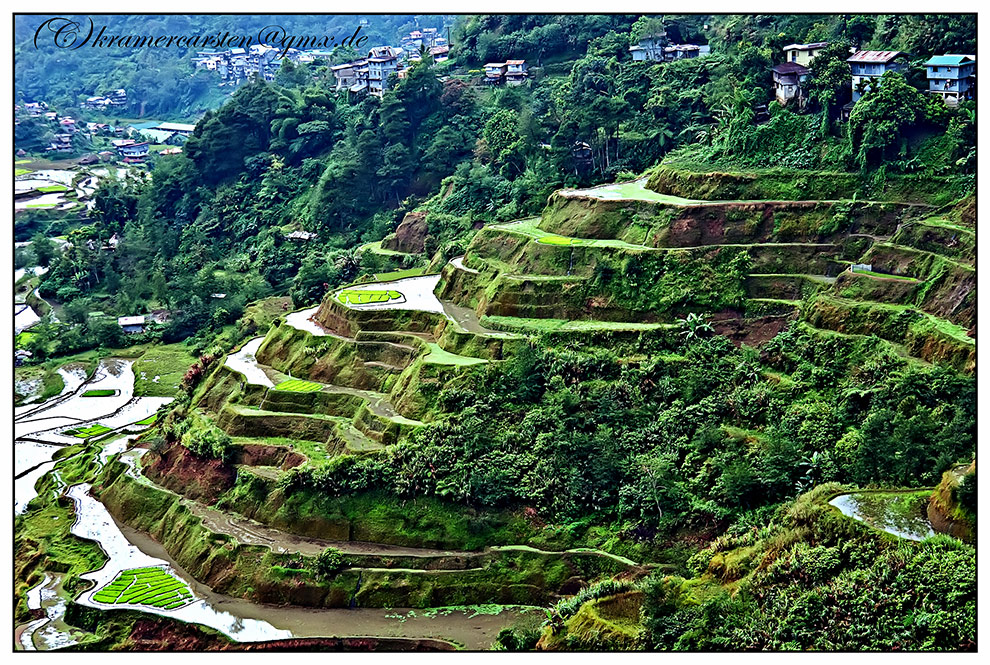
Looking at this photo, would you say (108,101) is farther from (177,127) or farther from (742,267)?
(742,267)

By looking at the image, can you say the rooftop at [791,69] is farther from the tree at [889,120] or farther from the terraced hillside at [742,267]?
the terraced hillside at [742,267]

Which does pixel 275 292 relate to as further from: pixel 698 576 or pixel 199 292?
pixel 698 576

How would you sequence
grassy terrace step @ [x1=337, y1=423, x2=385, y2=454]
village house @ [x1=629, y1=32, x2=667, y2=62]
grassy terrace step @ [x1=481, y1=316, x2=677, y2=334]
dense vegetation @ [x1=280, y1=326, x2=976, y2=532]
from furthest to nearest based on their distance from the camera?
village house @ [x1=629, y1=32, x2=667, y2=62] < grassy terrace step @ [x1=481, y1=316, x2=677, y2=334] < grassy terrace step @ [x1=337, y1=423, x2=385, y2=454] < dense vegetation @ [x1=280, y1=326, x2=976, y2=532]

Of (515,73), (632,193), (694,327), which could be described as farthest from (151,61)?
(694,327)

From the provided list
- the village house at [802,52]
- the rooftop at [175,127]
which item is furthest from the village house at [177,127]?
the village house at [802,52]

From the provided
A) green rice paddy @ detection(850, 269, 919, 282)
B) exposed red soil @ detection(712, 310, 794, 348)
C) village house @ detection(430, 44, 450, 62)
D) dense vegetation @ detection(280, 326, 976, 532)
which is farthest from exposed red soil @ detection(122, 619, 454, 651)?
village house @ detection(430, 44, 450, 62)

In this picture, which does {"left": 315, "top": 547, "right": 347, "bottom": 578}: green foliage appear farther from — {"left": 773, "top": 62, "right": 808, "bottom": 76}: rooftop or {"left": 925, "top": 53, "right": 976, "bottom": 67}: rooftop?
{"left": 925, "top": 53, "right": 976, "bottom": 67}: rooftop
